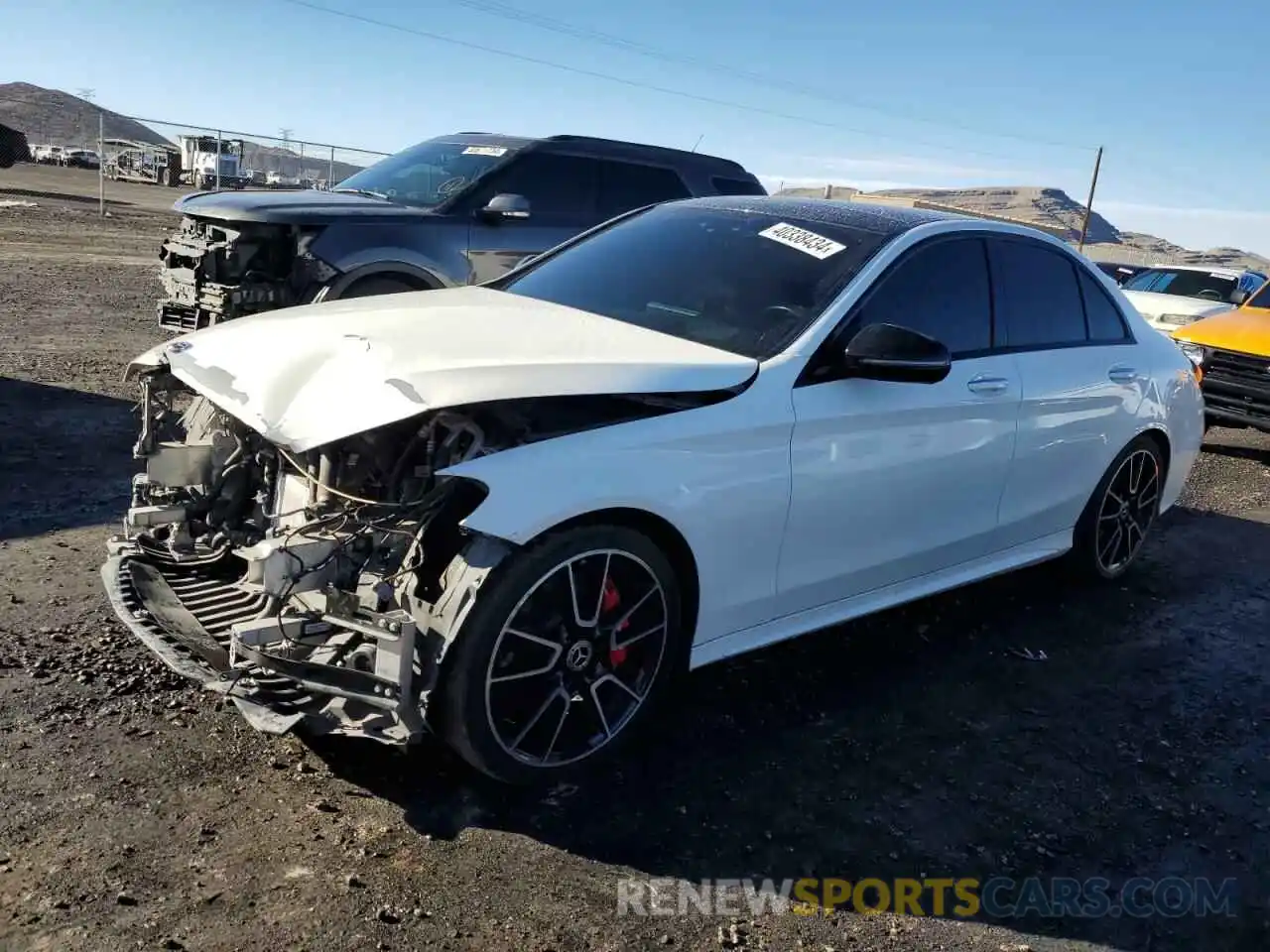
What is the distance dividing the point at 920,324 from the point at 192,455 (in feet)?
9.17

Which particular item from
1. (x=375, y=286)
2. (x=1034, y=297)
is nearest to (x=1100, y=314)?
(x=1034, y=297)

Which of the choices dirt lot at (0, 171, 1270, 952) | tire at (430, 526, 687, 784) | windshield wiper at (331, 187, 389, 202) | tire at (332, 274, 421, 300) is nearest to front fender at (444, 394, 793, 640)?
Result: tire at (430, 526, 687, 784)

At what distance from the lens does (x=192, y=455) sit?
3.95m

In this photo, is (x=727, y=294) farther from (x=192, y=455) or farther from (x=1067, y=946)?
(x=1067, y=946)

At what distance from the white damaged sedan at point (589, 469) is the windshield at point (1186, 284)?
11.3 meters

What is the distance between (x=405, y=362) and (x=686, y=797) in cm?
158

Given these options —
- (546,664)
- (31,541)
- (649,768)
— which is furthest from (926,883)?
(31,541)

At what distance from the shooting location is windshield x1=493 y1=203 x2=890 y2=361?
3.99m

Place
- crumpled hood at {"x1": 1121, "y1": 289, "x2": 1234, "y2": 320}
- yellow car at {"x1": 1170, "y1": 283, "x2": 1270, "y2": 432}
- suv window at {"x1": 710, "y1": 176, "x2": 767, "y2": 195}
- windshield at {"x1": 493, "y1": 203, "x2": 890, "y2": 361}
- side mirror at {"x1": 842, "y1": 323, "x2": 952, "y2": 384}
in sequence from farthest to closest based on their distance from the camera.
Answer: crumpled hood at {"x1": 1121, "y1": 289, "x2": 1234, "y2": 320} → suv window at {"x1": 710, "y1": 176, "x2": 767, "y2": 195} → yellow car at {"x1": 1170, "y1": 283, "x2": 1270, "y2": 432} → windshield at {"x1": 493, "y1": 203, "x2": 890, "y2": 361} → side mirror at {"x1": 842, "y1": 323, "x2": 952, "y2": 384}

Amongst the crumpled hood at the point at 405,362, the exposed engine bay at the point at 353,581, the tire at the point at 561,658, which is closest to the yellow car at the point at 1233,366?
the crumpled hood at the point at 405,362

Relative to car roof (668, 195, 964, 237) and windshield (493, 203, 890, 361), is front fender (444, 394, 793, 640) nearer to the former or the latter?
windshield (493, 203, 890, 361)

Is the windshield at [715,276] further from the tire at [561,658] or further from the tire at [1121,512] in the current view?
the tire at [1121,512]

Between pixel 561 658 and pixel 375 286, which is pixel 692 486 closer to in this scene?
pixel 561 658

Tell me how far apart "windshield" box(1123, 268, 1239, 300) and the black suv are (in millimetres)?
7961
